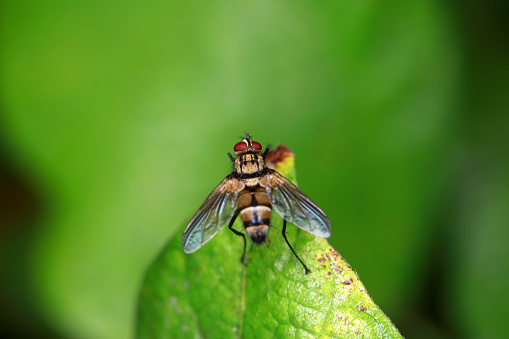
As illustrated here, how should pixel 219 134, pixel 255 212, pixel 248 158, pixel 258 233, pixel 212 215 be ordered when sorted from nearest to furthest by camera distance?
pixel 258 233 < pixel 255 212 < pixel 212 215 < pixel 248 158 < pixel 219 134

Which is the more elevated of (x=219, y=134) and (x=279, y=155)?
(x=219, y=134)

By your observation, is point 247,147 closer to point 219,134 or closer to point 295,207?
point 219,134

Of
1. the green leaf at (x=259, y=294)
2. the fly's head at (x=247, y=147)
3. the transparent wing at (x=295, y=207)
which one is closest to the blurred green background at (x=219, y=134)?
the fly's head at (x=247, y=147)

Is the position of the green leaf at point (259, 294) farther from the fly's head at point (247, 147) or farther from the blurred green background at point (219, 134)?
the blurred green background at point (219, 134)

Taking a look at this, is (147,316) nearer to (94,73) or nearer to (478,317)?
(94,73)

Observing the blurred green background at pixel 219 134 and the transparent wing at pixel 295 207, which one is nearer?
the transparent wing at pixel 295 207

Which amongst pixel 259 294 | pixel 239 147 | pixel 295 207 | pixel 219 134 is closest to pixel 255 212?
pixel 295 207

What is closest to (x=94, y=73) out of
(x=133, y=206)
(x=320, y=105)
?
(x=133, y=206)
